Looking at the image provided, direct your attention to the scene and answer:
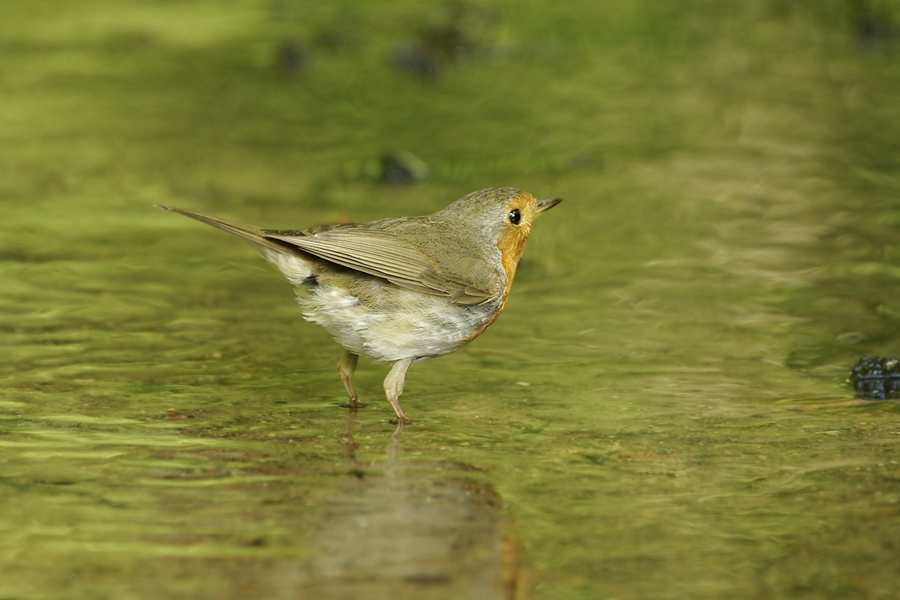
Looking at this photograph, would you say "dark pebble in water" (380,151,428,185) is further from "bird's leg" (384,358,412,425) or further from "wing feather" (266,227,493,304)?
"bird's leg" (384,358,412,425)

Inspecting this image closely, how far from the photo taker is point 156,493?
4.48 meters

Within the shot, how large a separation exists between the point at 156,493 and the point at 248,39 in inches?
402

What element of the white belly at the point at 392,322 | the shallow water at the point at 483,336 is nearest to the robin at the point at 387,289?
the white belly at the point at 392,322

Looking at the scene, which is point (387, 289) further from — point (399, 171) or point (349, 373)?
point (399, 171)

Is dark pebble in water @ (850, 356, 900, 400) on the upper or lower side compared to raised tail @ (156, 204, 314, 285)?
lower

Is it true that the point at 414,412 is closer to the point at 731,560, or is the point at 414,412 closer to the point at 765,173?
the point at 731,560

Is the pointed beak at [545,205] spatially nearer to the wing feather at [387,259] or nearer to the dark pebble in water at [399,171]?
the wing feather at [387,259]

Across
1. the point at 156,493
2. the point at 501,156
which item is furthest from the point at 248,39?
the point at 156,493

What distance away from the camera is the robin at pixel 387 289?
5582mm

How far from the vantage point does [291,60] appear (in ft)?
41.7

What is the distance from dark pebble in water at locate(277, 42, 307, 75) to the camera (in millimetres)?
12609

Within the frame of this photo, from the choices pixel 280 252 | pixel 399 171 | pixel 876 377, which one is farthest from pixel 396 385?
pixel 399 171

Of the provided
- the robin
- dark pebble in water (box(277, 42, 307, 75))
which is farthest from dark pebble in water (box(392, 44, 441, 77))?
the robin

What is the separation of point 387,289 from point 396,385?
479mm
